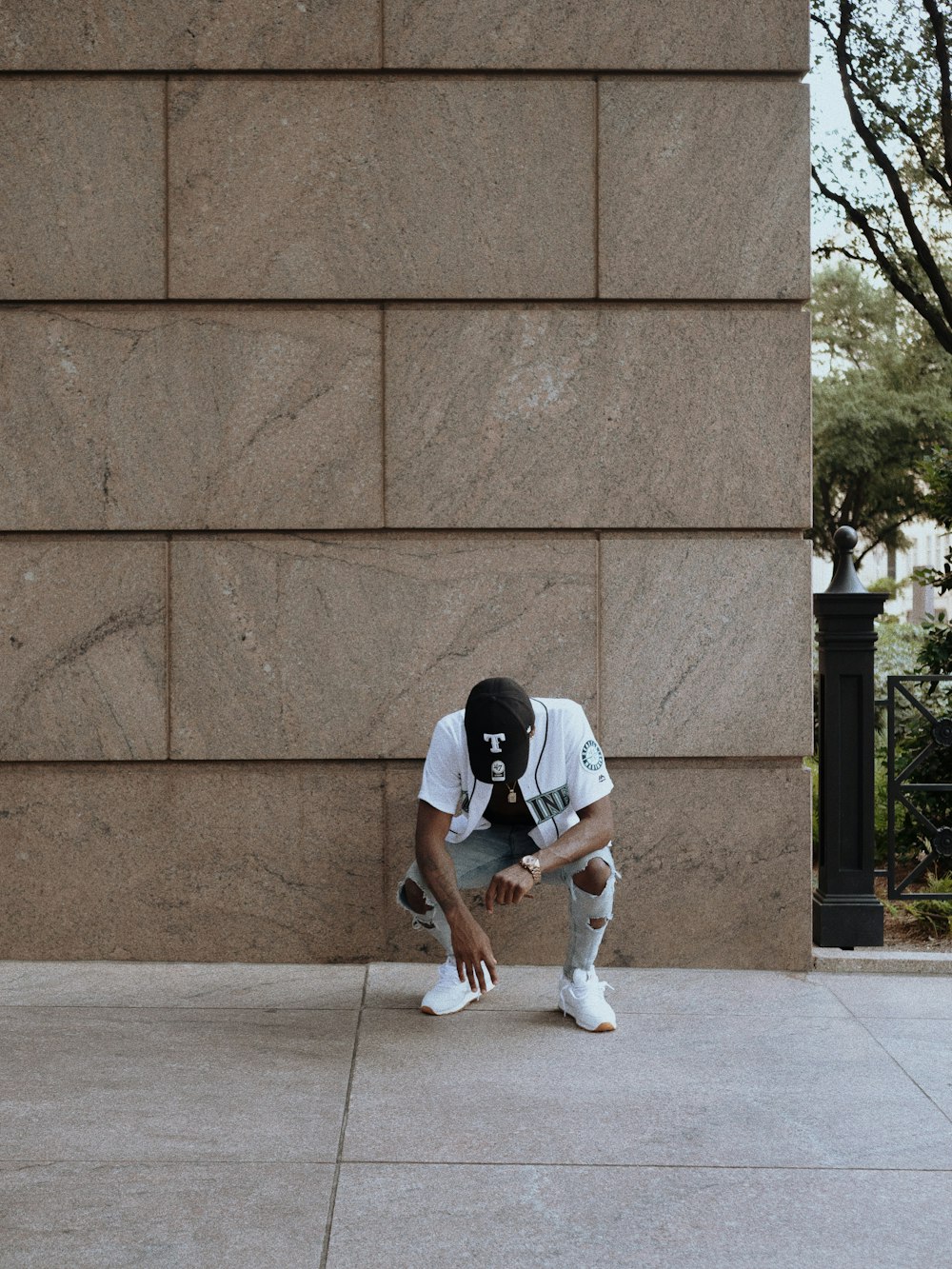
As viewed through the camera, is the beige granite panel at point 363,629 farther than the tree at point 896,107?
No

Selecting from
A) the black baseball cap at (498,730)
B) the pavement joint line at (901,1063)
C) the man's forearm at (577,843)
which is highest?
the black baseball cap at (498,730)

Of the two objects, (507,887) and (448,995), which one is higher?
(507,887)

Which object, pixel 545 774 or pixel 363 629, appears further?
pixel 363 629

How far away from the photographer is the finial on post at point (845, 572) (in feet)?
18.9

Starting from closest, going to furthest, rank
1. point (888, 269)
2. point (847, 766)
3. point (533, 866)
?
point (533, 866)
point (847, 766)
point (888, 269)

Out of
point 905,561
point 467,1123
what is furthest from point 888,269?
point 905,561

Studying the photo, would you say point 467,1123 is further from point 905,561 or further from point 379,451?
point 905,561

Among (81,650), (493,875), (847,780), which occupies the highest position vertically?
(81,650)

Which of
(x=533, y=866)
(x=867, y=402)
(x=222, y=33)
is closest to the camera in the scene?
(x=533, y=866)

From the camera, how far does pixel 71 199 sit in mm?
5617

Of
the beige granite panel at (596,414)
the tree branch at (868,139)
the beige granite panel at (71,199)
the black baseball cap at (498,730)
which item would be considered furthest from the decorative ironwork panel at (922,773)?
the tree branch at (868,139)

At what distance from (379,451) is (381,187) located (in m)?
1.16

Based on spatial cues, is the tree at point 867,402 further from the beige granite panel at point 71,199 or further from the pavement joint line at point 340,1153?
the pavement joint line at point 340,1153

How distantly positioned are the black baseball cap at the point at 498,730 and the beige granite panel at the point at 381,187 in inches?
78.9
